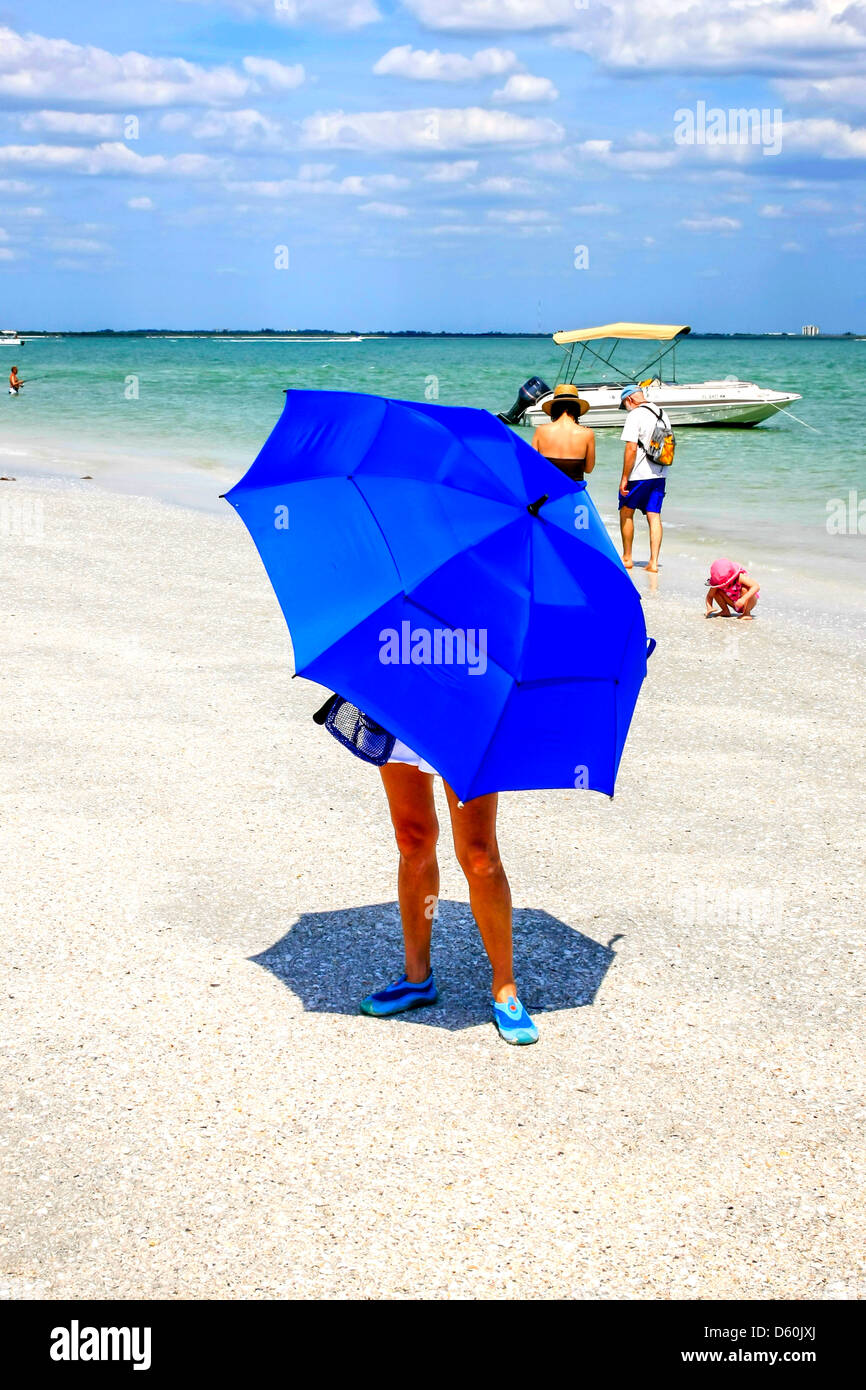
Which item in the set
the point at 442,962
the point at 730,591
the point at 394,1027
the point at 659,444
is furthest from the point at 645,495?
the point at 394,1027

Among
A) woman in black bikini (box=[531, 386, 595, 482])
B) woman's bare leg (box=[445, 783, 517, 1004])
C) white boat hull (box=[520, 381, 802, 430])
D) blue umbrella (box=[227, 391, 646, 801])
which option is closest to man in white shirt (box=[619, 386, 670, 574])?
woman in black bikini (box=[531, 386, 595, 482])

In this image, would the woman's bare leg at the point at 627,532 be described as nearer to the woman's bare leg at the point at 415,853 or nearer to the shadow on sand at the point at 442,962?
the shadow on sand at the point at 442,962

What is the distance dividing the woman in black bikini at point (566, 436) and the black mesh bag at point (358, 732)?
630 centimetres

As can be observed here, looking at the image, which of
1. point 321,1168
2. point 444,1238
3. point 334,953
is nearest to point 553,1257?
point 444,1238

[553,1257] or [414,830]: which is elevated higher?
[414,830]

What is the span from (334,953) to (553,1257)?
1731 millimetres

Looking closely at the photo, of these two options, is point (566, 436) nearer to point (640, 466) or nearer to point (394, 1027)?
point (640, 466)

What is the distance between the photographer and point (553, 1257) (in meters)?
3.07

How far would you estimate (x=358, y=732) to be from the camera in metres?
3.79

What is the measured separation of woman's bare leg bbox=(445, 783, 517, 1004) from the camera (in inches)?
149

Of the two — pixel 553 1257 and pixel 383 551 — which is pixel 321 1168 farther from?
pixel 383 551

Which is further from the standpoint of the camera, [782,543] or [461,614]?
[782,543]

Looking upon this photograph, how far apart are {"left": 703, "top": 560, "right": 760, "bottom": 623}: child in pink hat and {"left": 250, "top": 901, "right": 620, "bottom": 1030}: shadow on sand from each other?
5.73m

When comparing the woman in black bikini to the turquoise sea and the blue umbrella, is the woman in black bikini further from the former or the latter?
the blue umbrella
